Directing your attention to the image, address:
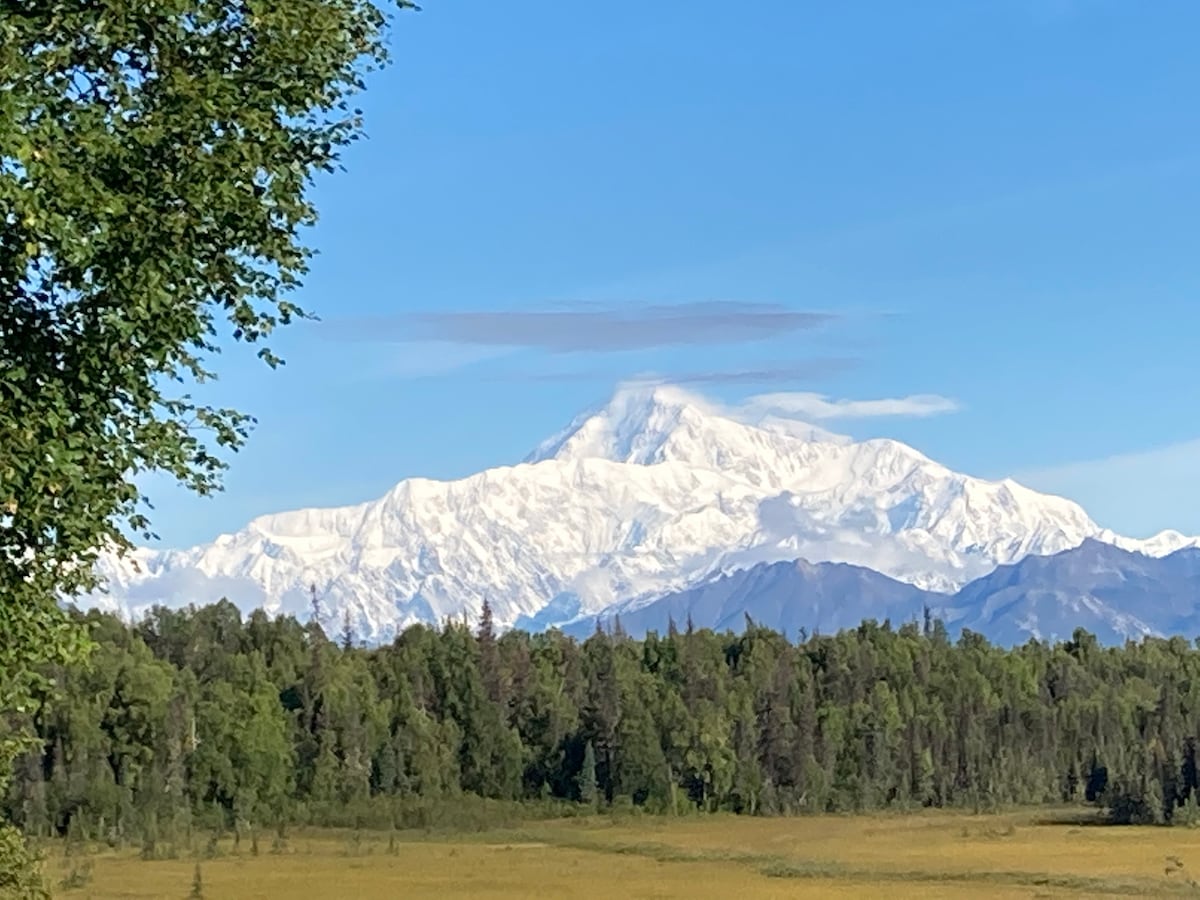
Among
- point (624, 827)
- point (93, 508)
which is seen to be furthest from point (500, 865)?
point (93, 508)

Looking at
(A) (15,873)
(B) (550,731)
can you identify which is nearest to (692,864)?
(B) (550,731)

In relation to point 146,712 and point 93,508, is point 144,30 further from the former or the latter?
point 146,712

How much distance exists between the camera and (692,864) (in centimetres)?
9269

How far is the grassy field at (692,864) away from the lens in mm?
74375

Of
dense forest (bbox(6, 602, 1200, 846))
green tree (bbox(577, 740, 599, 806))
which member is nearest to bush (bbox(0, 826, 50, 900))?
dense forest (bbox(6, 602, 1200, 846))

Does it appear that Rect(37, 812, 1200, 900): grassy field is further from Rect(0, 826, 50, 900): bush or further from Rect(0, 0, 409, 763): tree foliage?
Rect(0, 0, 409, 763): tree foliage

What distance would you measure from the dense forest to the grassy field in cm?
1421

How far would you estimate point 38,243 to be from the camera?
453 inches

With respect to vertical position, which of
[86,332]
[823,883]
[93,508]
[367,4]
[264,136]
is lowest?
[823,883]

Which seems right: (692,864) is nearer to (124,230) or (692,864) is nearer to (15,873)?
(15,873)

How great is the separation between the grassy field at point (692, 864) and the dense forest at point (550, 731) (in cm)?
1421

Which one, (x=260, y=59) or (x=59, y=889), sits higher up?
(x=260, y=59)

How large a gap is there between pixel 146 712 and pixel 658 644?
66.6 m

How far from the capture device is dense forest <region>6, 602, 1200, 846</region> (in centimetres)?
13325
